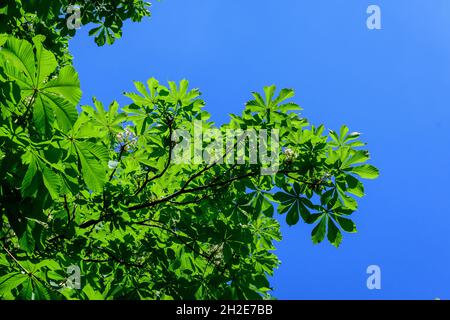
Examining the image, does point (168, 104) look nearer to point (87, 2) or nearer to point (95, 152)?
point (95, 152)

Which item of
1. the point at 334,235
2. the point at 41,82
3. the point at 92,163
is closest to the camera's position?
the point at 41,82

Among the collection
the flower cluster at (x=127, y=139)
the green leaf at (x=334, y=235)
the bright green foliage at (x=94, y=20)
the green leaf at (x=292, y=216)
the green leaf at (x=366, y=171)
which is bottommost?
the green leaf at (x=334, y=235)

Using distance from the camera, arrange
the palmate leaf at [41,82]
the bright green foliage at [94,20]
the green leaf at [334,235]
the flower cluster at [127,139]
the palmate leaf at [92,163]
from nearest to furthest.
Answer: the palmate leaf at [41,82], the palmate leaf at [92,163], the green leaf at [334,235], the flower cluster at [127,139], the bright green foliage at [94,20]

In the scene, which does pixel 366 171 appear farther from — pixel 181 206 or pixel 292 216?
pixel 181 206

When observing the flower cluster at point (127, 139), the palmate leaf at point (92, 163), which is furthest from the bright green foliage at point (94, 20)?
the palmate leaf at point (92, 163)

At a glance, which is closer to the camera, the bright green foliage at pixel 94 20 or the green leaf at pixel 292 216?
the green leaf at pixel 292 216

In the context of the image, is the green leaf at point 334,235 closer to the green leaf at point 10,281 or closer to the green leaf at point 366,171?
the green leaf at point 366,171

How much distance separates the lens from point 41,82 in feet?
6.07

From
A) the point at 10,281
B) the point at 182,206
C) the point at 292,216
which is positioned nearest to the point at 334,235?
the point at 292,216

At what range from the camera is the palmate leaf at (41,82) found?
1.80m

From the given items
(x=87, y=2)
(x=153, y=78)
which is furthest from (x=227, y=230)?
(x=87, y=2)

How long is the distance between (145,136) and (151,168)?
29cm

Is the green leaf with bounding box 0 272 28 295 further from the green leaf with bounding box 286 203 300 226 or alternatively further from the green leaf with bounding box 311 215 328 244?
the green leaf with bounding box 311 215 328 244

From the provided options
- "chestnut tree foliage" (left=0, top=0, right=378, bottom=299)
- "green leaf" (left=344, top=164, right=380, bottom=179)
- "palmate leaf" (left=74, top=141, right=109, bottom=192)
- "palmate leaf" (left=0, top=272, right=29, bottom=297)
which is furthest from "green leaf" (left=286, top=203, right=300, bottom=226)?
"palmate leaf" (left=0, top=272, right=29, bottom=297)
